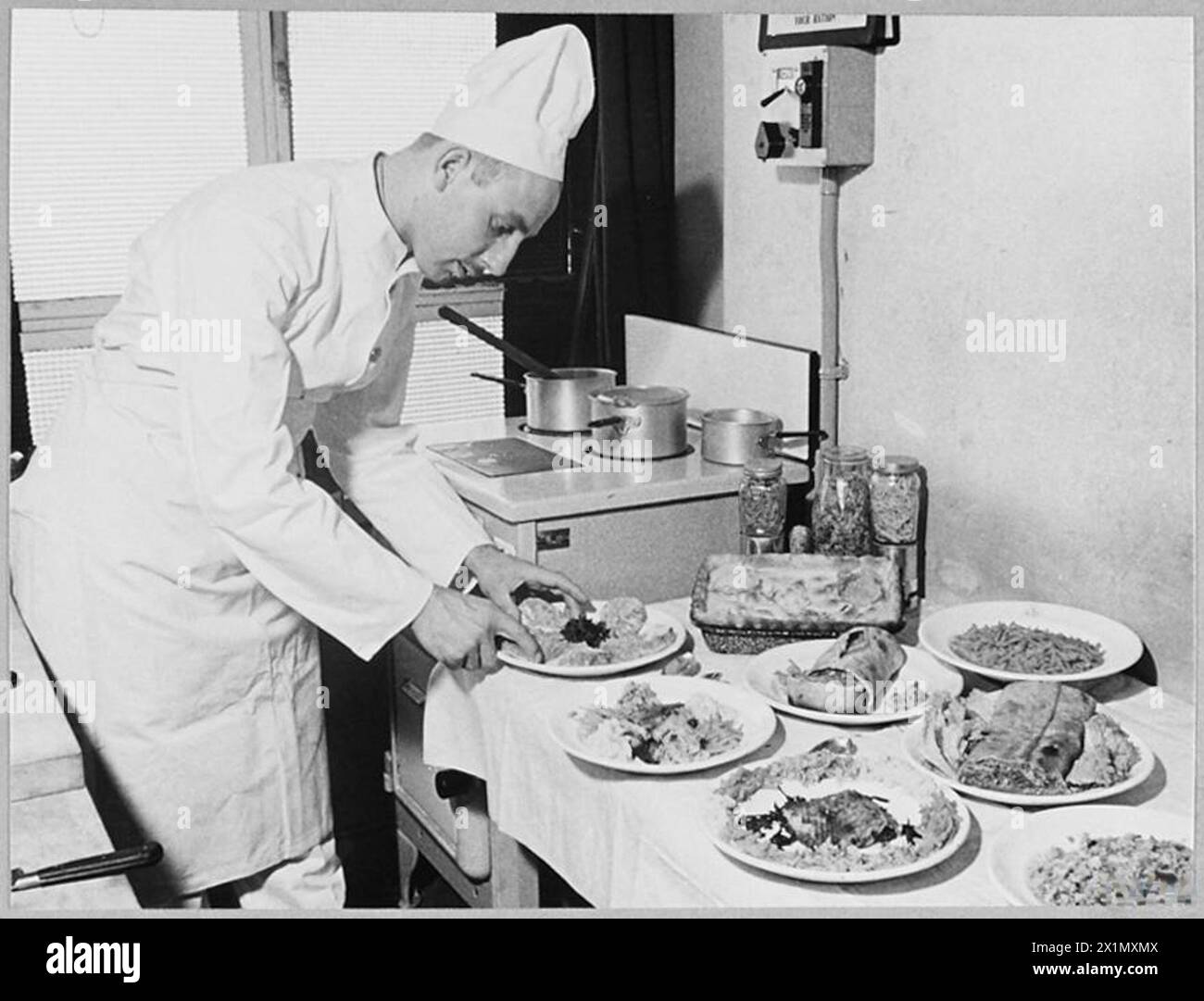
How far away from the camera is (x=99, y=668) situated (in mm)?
1796

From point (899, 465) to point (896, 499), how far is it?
0.05m

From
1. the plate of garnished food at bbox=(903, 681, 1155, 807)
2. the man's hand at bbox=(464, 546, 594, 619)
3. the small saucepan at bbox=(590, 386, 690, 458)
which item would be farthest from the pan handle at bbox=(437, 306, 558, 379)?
the plate of garnished food at bbox=(903, 681, 1155, 807)

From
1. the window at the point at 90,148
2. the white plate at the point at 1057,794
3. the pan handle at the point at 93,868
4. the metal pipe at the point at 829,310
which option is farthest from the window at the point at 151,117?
the white plate at the point at 1057,794

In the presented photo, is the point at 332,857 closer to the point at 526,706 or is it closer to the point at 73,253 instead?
the point at 526,706

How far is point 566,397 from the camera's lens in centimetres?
257

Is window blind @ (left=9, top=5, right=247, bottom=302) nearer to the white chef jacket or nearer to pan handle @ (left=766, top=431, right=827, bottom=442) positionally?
the white chef jacket

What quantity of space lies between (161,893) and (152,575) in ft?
1.43

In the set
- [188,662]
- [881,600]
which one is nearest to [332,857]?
[188,662]

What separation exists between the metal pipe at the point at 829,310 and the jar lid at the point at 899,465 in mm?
257

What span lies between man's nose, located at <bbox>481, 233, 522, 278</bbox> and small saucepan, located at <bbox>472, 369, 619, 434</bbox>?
33.2 inches

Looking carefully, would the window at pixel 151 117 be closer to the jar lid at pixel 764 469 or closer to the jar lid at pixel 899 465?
the jar lid at pixel 764 469

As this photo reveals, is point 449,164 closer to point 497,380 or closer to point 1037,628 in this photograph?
point 497,380

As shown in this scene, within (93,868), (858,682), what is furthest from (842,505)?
(93,868)


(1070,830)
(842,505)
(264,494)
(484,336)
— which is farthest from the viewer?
(484,336)
